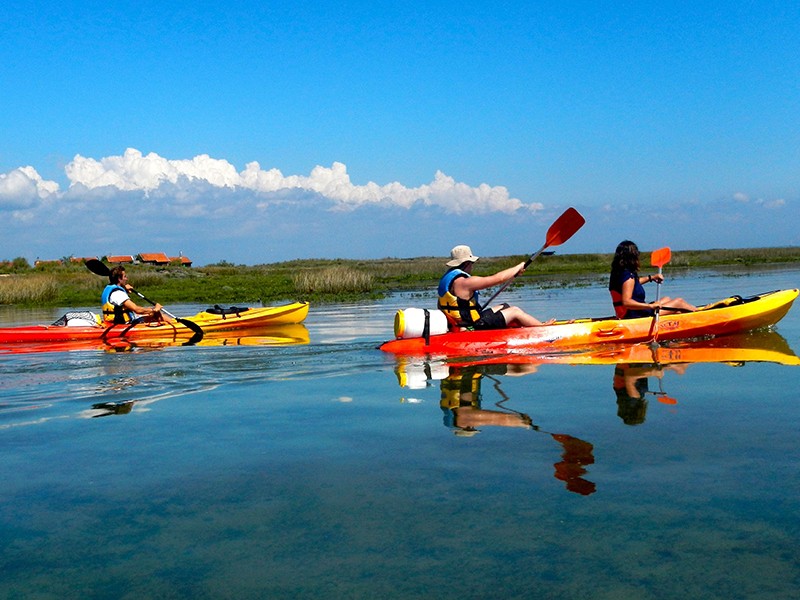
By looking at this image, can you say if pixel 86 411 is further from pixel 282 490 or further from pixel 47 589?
pixel 47 589

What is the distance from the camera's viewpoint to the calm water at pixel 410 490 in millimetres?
3514

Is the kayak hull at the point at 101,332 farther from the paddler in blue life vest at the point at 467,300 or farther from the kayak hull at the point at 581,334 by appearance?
the paddler in blue life vest at the point at 467,300

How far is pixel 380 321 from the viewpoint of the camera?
16.6 m

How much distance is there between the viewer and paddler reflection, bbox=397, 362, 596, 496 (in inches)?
193

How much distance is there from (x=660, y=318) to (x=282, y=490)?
23.2 feet

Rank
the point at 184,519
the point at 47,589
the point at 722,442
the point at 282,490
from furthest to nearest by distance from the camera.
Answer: the point at 722,442 → the point at 282,490 → the point at 184,519 → the point at 47,589

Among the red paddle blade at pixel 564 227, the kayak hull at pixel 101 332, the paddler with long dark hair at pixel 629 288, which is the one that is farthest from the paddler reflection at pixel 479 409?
the kayak hull at pixel 101 332

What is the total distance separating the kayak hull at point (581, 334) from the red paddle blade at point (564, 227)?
51.1 inches

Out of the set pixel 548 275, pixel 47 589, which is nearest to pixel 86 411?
pixel 47 589

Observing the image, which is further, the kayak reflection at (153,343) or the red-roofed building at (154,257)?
the red-roofed building at (154,257)

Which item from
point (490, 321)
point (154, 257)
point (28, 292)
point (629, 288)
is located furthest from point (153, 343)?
point (154, 257)

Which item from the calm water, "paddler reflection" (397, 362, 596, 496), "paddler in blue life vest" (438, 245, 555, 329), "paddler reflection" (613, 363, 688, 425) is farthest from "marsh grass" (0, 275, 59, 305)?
"paddler reflection" (613, 363, 688, 425)

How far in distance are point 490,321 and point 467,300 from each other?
0.43 m

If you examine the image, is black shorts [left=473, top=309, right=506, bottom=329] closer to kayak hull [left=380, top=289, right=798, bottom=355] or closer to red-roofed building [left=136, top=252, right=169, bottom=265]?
kayak hull [left=380, top=289, right=798, bottom=355]
